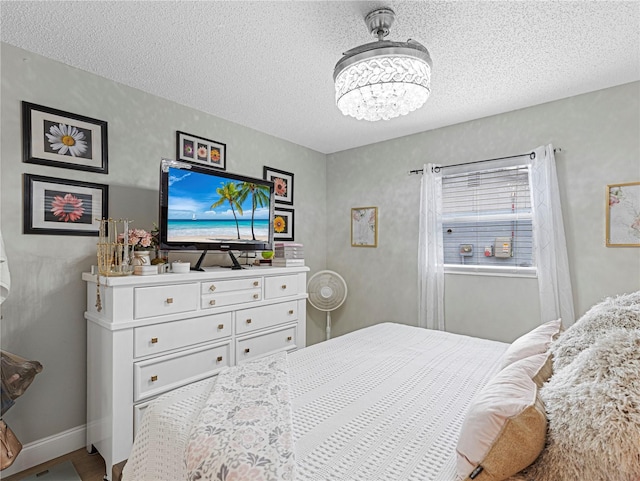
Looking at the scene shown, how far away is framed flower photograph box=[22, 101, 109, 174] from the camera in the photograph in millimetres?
2174

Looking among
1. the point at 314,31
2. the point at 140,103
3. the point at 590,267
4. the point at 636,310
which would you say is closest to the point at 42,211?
the point at 140,103

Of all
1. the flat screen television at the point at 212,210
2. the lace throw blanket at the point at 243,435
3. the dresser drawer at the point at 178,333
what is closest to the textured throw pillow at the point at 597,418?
the lace throw blanket at the point at 243,435

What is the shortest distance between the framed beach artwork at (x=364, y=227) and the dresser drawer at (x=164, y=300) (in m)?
2.18

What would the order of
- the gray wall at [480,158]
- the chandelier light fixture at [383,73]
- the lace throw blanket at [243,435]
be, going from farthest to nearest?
the gray wall at [480,158] → the chandelier light fixture at [383,73] → the lace throw blanket at [243,435]

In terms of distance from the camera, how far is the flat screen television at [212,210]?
251 centimetres

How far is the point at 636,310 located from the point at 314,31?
1.92 meters

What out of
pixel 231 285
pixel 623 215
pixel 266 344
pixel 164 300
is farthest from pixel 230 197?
pixel 623 215

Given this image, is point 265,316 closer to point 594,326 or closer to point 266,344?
point 266,344

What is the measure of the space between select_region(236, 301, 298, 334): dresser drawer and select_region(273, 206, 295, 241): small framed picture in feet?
3.07

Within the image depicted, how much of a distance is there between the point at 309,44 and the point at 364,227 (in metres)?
2.33

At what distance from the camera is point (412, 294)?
3670mm

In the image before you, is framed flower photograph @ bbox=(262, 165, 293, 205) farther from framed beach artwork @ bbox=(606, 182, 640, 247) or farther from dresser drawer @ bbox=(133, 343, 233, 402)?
framed beach artwork @ bbox=(606, 182, 640, 247)

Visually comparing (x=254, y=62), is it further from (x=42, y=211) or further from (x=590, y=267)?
(x=590, y=267)

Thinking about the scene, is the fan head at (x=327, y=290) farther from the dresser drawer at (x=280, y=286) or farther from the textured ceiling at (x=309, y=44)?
the textured ceiling at (x=309, y=44)
